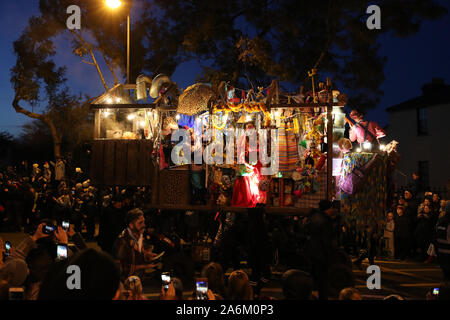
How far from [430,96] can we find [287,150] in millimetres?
23100

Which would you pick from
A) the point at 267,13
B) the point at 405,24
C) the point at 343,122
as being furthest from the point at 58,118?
the point at 343,122

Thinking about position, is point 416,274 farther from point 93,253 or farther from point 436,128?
Answer: point 436,128

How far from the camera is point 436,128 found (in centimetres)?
2806

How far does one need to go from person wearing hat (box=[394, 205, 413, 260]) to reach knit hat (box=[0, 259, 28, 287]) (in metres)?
11.2

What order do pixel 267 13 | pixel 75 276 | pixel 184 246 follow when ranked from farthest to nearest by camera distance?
pixel 267 13 → pixel 184 246 → pixel 75 276

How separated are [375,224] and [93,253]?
758cm

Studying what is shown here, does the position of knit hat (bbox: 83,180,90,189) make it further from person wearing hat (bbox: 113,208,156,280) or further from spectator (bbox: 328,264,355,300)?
spectator (bbox: 328,264,355,300)

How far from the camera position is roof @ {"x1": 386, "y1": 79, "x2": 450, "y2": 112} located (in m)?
27.9

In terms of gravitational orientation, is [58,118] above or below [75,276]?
above

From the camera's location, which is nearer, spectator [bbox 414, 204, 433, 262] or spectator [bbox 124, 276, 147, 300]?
spectator [bbox 124, 276, 147, 300]

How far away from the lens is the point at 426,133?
94.7 ft

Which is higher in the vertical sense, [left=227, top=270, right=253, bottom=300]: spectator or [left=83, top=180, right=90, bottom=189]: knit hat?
[left=83, top=180, right=90, bottom=189]: knit hat

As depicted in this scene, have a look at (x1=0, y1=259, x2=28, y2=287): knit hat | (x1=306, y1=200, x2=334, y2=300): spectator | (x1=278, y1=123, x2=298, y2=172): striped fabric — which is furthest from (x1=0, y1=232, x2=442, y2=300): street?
(x1=0, y1=259, x2=28, y2=287): knit hat

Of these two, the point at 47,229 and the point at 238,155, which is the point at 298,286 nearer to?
the point at 47,229
